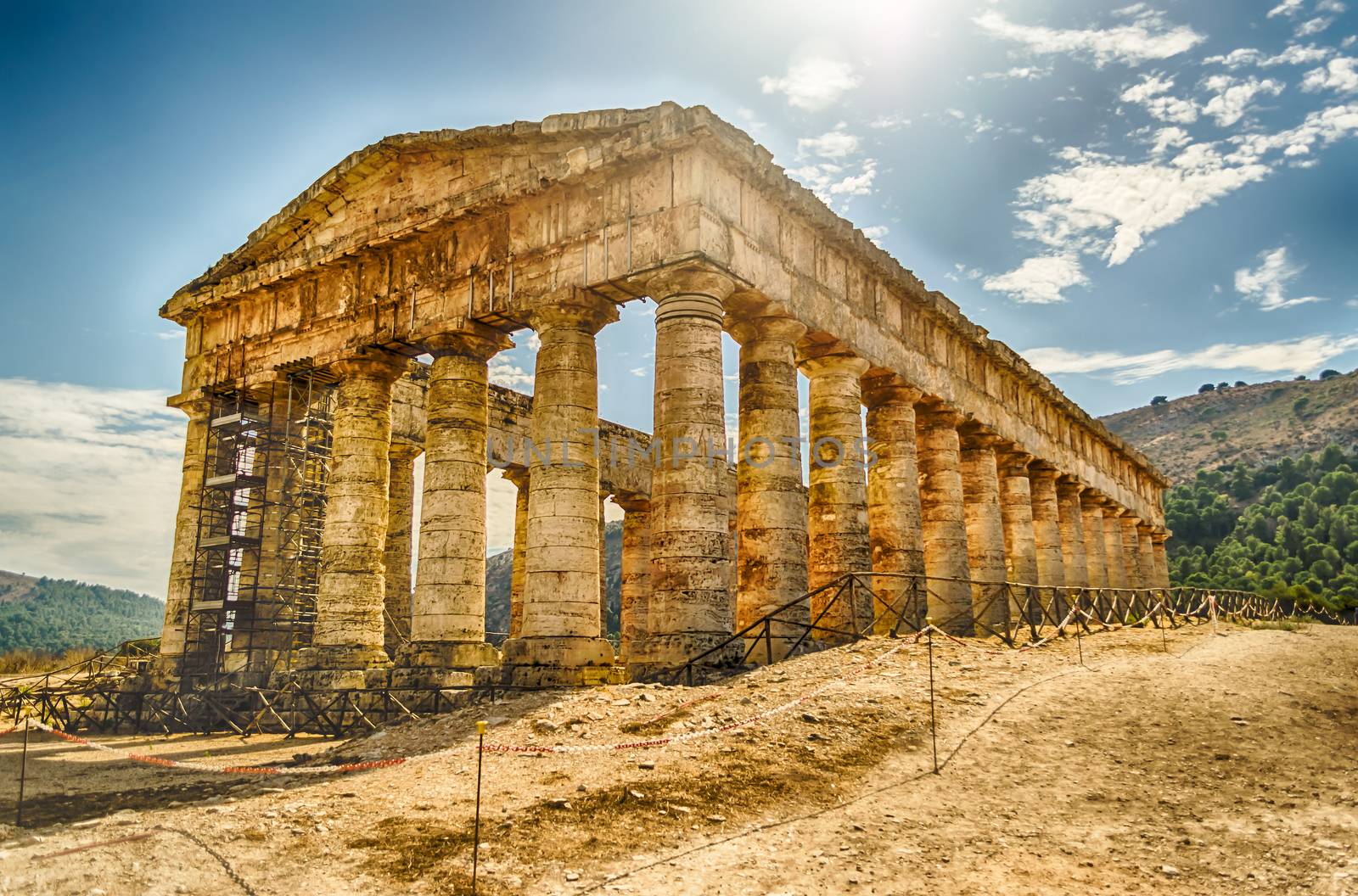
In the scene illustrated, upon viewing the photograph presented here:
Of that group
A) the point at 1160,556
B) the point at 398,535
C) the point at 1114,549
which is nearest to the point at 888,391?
the point at 398,535

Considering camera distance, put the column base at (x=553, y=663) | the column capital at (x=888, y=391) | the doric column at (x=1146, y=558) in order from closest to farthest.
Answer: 1. the column base at (x=553, y=663)
2. the column capital at (x=888, y=391)
3. the doric column at (x=1146, y=558)

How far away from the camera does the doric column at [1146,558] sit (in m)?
42.8

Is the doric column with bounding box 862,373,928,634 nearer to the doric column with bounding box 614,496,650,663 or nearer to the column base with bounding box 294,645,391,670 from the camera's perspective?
the doric column with bounding box 614,496,650,663

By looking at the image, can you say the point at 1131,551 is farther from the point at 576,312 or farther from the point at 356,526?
the point at 356,526

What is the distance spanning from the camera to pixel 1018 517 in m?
29.9

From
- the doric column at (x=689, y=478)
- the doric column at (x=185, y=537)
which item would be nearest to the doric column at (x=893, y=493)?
the doric column at (x=689, y=478)

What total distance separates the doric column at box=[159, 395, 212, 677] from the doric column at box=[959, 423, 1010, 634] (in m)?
20.1

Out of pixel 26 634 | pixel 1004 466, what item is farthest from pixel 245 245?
pixel 26 634

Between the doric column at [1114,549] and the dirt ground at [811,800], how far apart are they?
2775 centimetres

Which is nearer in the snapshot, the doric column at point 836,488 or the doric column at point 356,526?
the doric column at point 836,488

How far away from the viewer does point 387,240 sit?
67.5ft

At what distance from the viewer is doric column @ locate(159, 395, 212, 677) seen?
934 inches

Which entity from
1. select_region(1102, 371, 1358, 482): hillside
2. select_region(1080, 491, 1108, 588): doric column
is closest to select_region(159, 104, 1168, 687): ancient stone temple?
select_region(1080, 491, 1108, 588): doric column

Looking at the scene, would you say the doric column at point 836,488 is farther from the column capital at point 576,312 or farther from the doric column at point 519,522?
the doric column at point 519,522
